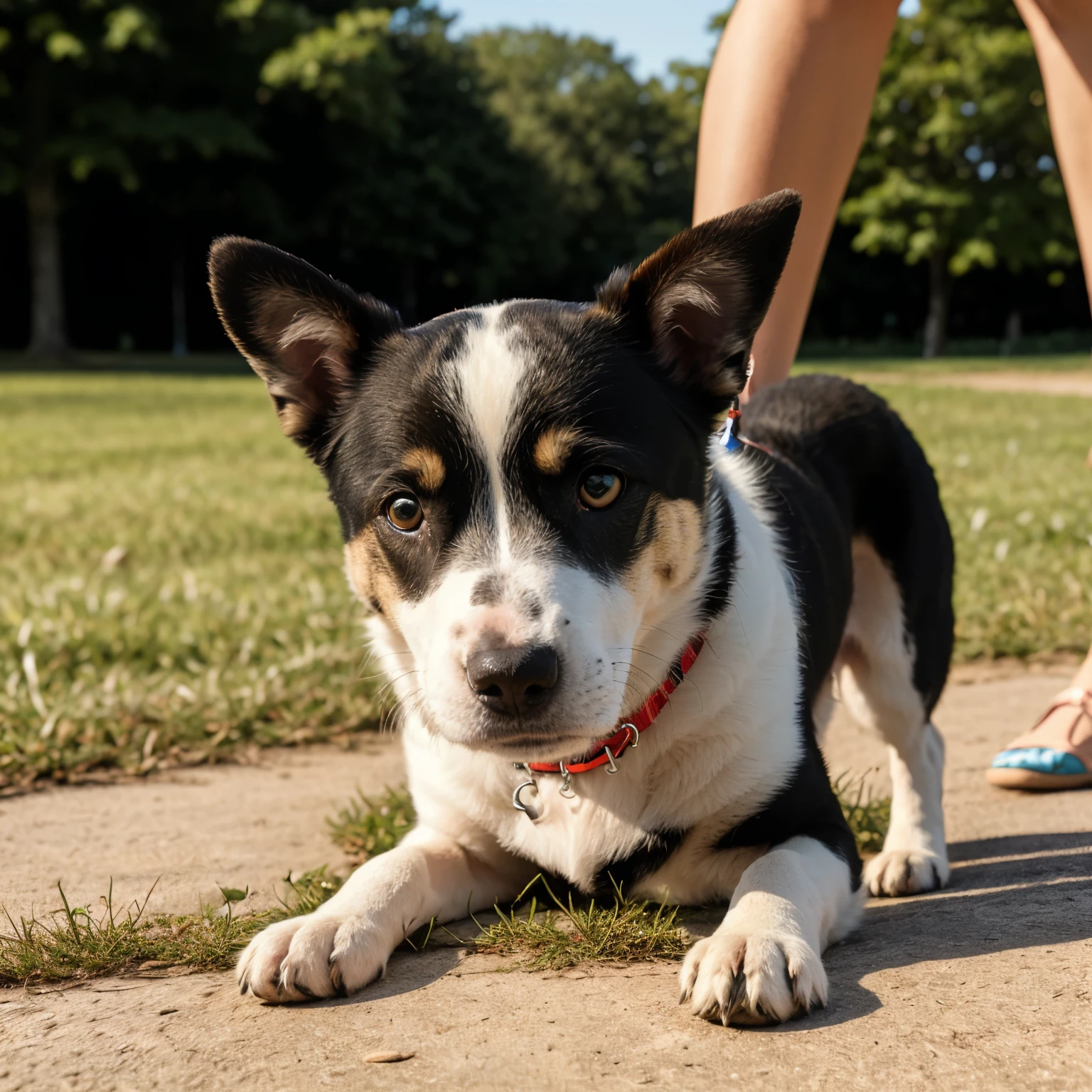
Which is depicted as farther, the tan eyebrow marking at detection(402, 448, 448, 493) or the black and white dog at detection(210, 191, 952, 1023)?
the tan eyebrow marking at detection(402, 448, 448, 493)

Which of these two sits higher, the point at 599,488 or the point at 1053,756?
the point at 599,488

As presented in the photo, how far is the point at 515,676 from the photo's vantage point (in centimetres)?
231

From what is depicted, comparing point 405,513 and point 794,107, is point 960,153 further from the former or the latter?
point 405,513

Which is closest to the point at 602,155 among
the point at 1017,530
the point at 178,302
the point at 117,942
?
the point at 178,302

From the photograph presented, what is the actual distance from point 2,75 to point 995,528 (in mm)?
27927

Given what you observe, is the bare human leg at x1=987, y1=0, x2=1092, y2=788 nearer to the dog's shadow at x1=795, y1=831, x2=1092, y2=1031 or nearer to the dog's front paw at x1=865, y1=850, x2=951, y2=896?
the dog's shadow at x1=795, y1=831, x2=1092, y2=1031

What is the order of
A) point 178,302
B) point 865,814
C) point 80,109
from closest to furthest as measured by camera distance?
point 865,814, point 80,109, point 178,302

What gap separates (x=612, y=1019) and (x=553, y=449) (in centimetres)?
115

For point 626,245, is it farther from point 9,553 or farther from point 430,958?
point 430,958

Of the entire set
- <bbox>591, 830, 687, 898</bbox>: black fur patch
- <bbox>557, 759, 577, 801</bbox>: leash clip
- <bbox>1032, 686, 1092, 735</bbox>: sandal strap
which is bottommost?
<bbox>591, 830, 687, 898</bbox>: black fur patch

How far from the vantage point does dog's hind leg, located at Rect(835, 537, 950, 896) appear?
10.6ft

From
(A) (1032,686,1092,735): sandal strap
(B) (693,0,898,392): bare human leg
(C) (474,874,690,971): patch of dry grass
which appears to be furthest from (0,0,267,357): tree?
(C) (474,874,690,971): patch of dry grass

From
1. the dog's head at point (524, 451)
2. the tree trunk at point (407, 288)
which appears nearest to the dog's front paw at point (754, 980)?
the dog's head at point (524, 451)

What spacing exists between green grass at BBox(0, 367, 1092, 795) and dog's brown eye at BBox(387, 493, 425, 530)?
6.52ft
